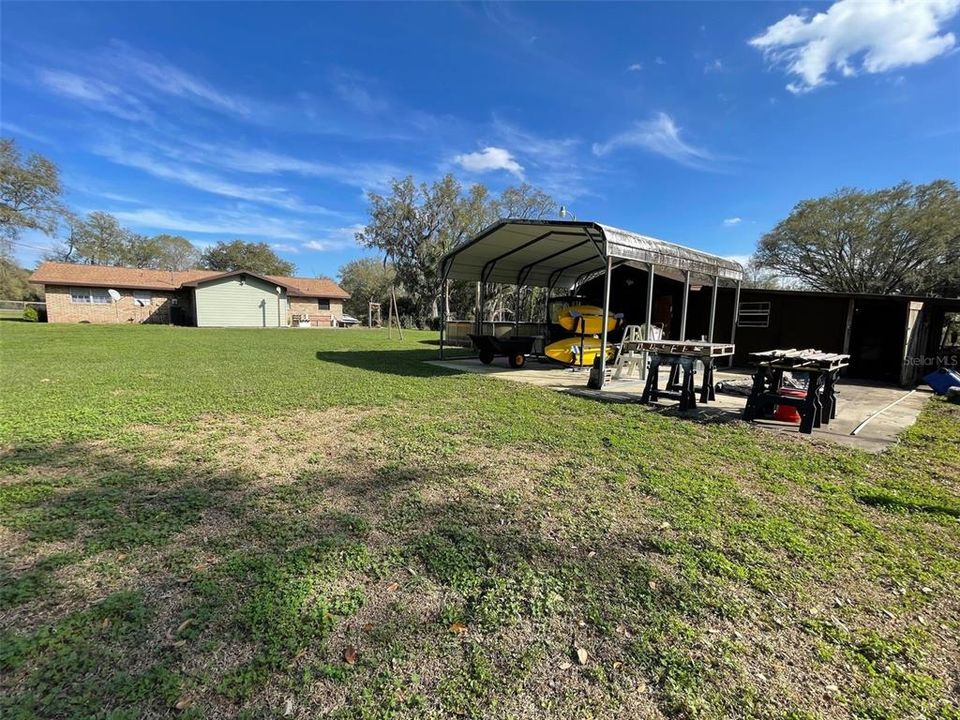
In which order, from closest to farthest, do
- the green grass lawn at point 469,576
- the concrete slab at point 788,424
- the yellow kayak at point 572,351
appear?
the green grass lawn at point 469,576 → the concrete slab at point 788,424 → the yellow kayak at point 572,351

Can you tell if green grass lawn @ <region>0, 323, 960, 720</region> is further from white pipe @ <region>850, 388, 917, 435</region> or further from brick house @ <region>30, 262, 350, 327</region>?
brick house @ <region>30, 262, 350, 327</region>

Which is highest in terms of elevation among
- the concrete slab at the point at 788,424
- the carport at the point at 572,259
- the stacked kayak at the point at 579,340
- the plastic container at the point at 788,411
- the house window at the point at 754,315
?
the carport at the point at 572,259

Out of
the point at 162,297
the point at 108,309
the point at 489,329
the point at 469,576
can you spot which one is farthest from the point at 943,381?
the point at 108,309

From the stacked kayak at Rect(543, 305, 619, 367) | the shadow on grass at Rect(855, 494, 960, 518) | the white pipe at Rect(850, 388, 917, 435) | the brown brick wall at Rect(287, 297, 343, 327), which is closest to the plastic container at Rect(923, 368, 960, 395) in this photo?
the white pipe at Rect(850, 388, 917, 435)

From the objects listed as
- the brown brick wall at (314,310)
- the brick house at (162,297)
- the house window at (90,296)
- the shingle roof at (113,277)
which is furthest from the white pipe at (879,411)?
the house window at (90,296)

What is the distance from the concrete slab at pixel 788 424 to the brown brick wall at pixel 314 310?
26.6 metres

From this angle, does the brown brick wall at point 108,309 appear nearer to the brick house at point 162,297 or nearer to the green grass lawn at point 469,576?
the brick house at point 162,297

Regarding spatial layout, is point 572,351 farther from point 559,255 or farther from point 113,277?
point 113,277

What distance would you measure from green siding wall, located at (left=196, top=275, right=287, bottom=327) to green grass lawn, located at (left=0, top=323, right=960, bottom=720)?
2753cm

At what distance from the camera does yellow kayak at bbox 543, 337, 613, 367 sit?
11023 mm

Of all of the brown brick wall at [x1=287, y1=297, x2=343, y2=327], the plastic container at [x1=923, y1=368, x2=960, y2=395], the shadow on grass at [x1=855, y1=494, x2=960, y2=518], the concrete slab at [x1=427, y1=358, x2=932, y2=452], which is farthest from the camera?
the brown brick wall at [x1=287, y1=297, x2=343, y2=327]

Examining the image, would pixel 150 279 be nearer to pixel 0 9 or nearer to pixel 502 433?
pixel 0 9

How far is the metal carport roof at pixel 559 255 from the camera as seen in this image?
28.7 ft

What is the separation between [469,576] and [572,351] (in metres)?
8.98
